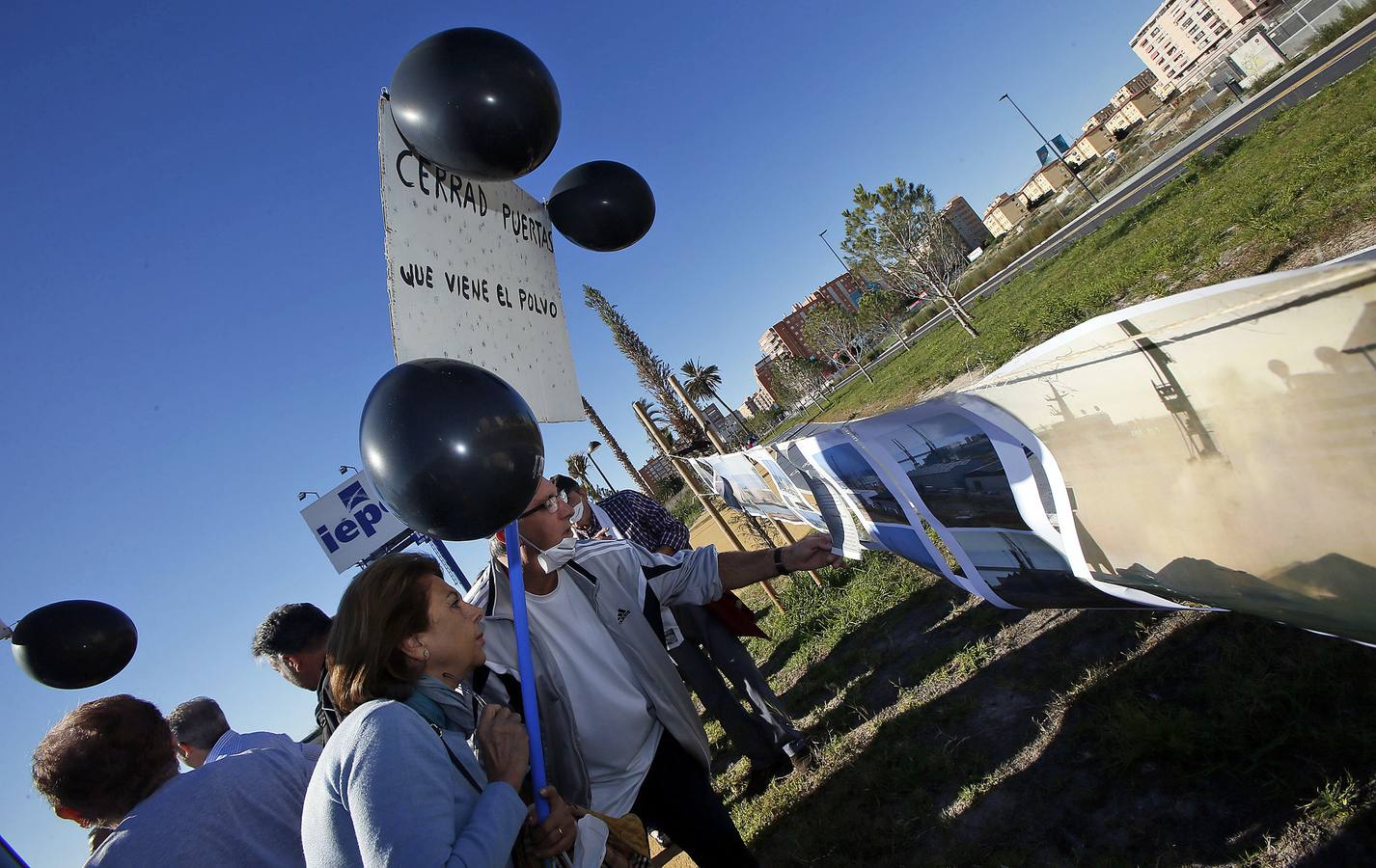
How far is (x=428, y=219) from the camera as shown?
1909 millimetres

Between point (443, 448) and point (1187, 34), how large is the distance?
4440 inches

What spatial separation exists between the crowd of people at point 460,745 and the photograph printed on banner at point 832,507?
21 cm

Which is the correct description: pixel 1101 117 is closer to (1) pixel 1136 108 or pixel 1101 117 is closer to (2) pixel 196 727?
(1) pixel 1136 108

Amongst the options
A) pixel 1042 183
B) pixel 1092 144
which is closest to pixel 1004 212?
pixel 1042 183

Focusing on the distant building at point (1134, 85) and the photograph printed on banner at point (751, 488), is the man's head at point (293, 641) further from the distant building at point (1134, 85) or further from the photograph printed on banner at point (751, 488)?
the distant building at point (1134, 85)

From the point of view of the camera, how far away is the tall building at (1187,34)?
65.1m

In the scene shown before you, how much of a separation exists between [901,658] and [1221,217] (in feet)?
30.2

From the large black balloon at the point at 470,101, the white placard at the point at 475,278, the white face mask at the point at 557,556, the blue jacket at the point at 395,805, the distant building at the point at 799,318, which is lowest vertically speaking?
the blue jacket at the point at 395,805

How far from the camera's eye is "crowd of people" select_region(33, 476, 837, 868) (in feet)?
4.32

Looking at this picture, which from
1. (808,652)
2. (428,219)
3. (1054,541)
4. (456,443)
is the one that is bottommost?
(808,652)

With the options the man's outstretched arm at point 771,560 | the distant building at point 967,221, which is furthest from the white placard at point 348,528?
the distant building at point 967,221

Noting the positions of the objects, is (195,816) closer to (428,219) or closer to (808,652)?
(428,219)

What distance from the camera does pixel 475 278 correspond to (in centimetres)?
207

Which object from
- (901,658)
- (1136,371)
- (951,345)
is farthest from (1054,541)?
(951,345)
